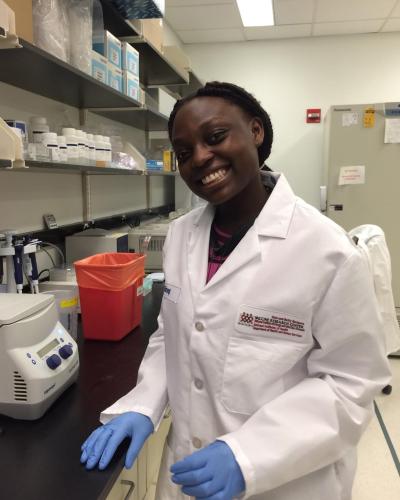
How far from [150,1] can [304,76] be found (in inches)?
114

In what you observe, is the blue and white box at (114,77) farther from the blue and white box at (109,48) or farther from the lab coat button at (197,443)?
the lab coat button at (197,443)

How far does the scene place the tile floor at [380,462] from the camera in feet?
6.43

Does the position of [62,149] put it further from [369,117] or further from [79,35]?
[369,117]

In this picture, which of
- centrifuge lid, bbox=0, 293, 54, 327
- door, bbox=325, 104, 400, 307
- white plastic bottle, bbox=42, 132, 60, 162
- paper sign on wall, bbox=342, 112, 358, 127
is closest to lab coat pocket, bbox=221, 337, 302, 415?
centrifuge lid, bbox=0, 293, 54, 327

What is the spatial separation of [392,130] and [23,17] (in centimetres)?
295

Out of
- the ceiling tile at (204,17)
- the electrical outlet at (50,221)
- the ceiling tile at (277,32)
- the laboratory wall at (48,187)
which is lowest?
the electrical outlet at (50,221)

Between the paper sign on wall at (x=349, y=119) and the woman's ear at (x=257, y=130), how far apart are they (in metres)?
2.76

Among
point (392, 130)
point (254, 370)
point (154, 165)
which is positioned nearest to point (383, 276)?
point (392, 130)

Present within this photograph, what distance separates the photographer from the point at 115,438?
0.88 metres

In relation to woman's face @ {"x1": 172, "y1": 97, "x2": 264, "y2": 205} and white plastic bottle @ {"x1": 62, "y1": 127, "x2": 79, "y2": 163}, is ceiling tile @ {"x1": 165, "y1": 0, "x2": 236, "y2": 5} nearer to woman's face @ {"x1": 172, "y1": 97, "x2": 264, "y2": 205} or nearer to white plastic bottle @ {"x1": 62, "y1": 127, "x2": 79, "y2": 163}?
white plastic bottle @ {"x1": 62, "y1": 127, "x2": 79, "y2": 163}

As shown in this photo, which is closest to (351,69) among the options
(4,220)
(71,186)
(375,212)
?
(375,212)

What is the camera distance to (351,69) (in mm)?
4199

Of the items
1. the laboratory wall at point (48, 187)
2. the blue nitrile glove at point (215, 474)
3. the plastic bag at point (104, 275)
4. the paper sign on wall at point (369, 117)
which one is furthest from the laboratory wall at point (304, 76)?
the blue nitrile glove at point (215, 474)

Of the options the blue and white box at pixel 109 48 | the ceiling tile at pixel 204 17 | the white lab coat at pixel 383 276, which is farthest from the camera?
the ceiling tile at pixel 204 17
